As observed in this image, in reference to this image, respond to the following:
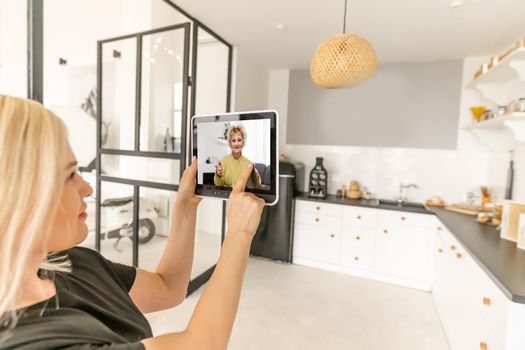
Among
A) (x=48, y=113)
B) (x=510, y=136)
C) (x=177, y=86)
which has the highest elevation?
(x=177, y=86)

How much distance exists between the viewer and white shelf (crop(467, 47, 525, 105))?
2266 millimetres

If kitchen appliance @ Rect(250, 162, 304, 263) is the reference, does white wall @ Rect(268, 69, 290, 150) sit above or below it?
above

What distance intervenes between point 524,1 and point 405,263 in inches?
89.1

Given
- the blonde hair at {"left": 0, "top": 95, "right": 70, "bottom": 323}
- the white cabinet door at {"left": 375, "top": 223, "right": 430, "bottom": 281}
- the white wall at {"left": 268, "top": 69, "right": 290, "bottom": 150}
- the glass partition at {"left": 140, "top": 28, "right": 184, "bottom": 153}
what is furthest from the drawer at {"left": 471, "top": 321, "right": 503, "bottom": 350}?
the white wall at {"left": 268, "top": 69, "right": 290, "bottom": 150}

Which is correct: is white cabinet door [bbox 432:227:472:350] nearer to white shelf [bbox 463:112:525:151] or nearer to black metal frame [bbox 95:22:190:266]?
white shelf [bbox 463:112:525:151]

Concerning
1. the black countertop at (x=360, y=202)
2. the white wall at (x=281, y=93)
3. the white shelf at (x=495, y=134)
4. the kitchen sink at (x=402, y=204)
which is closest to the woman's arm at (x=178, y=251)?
the black countertop at (x=360, y=202)

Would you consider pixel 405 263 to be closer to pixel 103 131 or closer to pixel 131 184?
pixel 131 184

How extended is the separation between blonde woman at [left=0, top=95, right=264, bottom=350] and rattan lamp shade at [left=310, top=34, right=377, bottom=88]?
1.15 meters

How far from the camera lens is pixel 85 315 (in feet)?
1.68

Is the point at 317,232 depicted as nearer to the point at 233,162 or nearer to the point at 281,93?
the point at 281,93

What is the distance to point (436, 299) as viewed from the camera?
8.32 feet

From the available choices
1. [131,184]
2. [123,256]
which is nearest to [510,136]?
[131,184]

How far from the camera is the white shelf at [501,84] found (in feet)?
7.43

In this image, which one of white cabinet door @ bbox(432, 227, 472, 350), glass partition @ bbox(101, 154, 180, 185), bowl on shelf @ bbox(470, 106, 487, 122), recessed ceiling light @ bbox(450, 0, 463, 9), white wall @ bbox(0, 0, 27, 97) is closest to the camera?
white wall @ bbox(0, 0, 27, 97)
